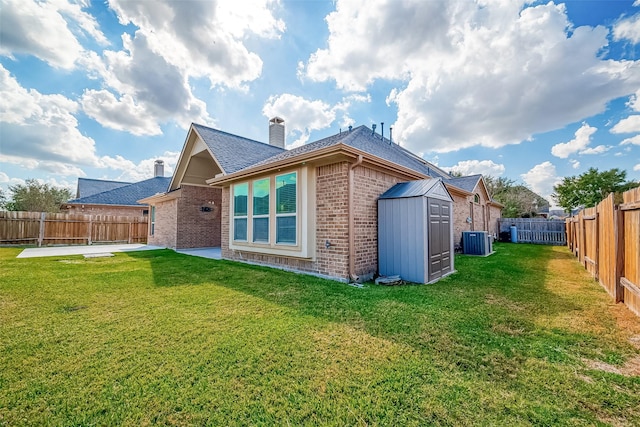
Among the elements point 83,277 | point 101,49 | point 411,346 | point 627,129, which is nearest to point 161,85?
point 101,49

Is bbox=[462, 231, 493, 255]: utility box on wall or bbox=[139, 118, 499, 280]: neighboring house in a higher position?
bbox=[139, 118, 499, 280]: neighboring house

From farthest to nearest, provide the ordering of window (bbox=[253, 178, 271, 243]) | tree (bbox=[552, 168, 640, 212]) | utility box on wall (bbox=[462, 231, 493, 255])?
tree (bbox=[552, 168, 640, 212]), utility box on wall (bbox=[462, 231, 493, 255]), window (bbox=[253, 178, 271, 243])

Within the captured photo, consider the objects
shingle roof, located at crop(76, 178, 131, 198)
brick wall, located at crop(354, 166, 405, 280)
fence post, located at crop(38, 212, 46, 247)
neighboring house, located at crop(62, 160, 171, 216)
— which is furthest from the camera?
shingle roof, located at crop(76, 178, 131, 198)

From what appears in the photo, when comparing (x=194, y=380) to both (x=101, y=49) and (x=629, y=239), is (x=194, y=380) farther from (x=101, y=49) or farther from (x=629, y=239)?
(x=101, y=49)

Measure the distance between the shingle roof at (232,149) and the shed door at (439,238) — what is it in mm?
6814

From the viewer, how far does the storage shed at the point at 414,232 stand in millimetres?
5672

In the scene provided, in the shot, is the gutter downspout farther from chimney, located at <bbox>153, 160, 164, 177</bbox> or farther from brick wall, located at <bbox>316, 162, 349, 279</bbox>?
chimney, located at <bbox>153, 160, 164, 177</bbox>

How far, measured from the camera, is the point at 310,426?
1.71 meters

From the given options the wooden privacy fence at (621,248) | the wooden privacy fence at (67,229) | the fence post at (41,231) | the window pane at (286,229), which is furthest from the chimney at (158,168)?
the wooden privacy fence at (621,248)

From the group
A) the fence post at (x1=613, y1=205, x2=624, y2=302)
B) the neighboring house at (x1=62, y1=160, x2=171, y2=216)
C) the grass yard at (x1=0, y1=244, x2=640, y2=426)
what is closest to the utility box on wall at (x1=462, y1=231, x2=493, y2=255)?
the grass yard at (x1=0, y1=244, x2=640, y2=426)

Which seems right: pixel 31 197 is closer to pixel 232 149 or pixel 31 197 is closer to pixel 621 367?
pixel 232 149

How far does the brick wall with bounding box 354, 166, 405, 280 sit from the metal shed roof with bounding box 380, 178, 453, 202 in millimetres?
344

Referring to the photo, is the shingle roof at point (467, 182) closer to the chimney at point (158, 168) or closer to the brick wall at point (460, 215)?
the brick wall at point (460, 215)

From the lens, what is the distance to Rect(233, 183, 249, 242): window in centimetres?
820
